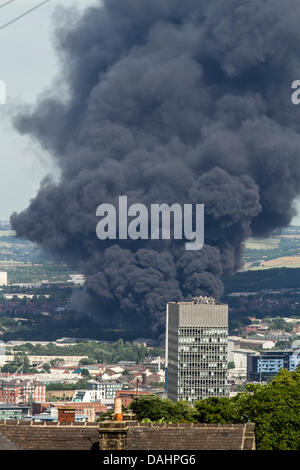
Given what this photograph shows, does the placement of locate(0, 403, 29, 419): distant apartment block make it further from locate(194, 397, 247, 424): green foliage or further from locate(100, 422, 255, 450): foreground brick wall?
locate(100, 422, 255, 450): foreground brick wall

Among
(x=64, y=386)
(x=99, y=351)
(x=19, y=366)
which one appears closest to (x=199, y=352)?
(x=64, y=386)

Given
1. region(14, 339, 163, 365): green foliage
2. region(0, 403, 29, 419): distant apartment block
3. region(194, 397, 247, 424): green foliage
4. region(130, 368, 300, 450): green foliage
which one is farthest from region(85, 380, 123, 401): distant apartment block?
region(194, 397, 247, 424): green foliage

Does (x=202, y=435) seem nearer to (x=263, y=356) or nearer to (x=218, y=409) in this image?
(x=218, y=409)

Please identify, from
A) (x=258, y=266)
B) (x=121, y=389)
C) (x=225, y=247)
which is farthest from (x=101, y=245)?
(x=258, y=266)

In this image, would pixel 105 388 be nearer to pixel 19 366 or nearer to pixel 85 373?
pixel 85 373

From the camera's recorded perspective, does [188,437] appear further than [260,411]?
No

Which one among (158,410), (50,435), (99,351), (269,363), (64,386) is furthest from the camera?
(99,351)
